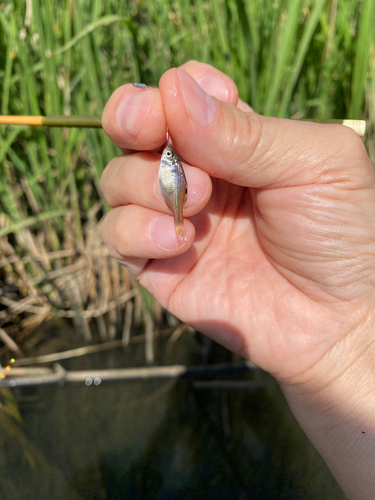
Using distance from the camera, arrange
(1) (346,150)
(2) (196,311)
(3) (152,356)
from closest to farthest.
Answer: (1) (346,150) < (2) (196,311) < (3) (152,356)

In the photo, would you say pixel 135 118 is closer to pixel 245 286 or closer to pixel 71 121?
pixel 71 121

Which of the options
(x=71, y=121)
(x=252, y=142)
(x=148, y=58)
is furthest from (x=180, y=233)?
(x=148, y=58)

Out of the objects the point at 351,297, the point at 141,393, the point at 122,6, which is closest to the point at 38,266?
the point at 141,393

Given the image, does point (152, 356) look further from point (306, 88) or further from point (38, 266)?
point (306, 88)

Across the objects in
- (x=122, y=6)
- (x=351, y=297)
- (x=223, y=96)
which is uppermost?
(x=122, y=6)

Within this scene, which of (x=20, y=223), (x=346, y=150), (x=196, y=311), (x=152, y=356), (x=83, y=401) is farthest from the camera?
(x=152, y=356)

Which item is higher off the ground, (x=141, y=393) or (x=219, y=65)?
(x=219, y=65)

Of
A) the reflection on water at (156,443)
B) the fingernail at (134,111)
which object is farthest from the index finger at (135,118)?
the reflection on water at (156,443)
